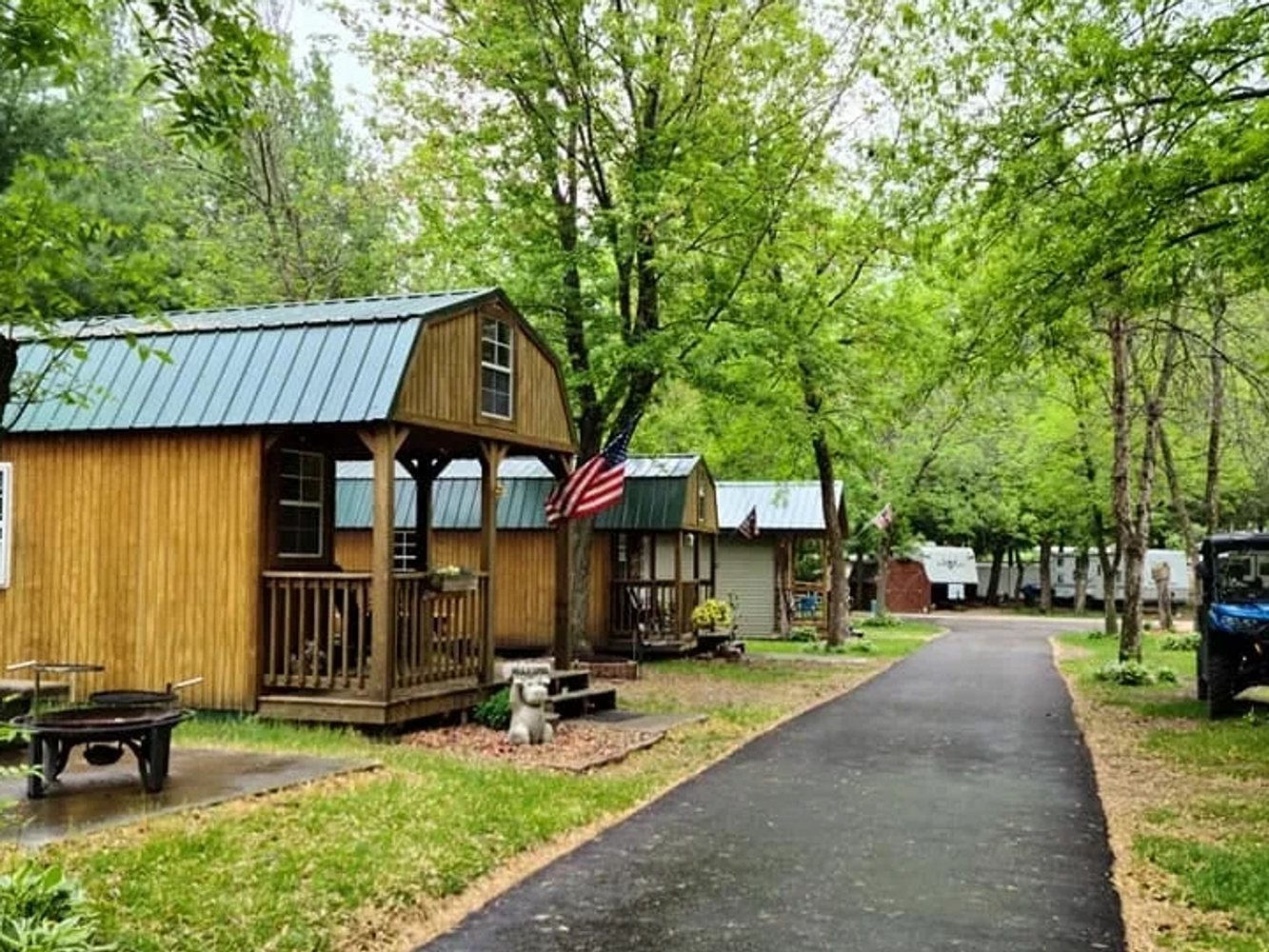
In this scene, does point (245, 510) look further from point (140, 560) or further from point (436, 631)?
point (436, 631)

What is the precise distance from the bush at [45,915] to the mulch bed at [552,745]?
16.8ft

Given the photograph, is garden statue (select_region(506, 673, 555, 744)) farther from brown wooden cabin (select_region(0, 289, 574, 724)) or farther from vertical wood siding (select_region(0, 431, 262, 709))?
vertical wood siding (select_region(0, 431, 262, 709))

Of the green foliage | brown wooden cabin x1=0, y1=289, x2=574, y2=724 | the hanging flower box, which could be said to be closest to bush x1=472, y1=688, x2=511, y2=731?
brown wooden cabin x1=0, y1=289, x2=574, y2=724

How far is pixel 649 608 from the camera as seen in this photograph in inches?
810

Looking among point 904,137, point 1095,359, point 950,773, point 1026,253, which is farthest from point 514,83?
point 950,773

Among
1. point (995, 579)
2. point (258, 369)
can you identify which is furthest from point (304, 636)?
point (995, 579)

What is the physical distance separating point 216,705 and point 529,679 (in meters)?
2.91

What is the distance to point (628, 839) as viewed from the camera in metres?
7.29

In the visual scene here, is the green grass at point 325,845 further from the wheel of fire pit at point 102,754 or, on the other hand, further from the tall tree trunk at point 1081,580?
the tall tree trunk at point 1081,580

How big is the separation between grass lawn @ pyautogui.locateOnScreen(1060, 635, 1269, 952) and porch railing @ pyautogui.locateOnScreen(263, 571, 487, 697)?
6.11 meters

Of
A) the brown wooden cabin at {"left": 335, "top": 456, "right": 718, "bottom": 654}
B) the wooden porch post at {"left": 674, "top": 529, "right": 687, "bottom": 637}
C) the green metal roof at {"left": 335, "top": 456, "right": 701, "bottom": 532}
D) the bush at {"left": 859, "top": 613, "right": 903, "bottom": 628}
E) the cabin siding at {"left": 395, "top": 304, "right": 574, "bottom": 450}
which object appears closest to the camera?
the cabin siding at {"left": 395, "top": 304, "right": 574, "bottom": 450}

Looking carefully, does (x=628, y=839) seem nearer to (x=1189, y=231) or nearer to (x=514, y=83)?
(x=1189, y=231)

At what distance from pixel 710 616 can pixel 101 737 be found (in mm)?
15065

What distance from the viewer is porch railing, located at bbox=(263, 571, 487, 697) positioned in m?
10.5
